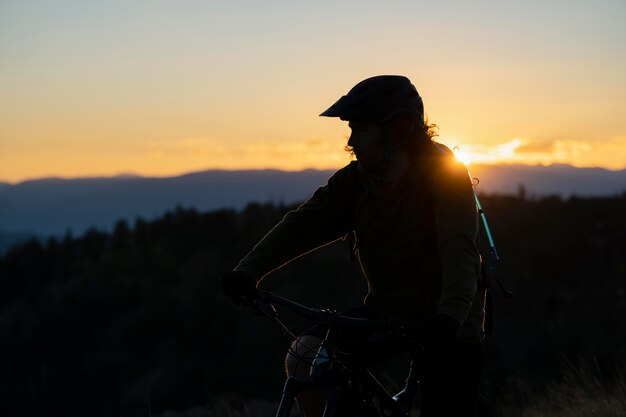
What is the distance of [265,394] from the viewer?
56.8 feet

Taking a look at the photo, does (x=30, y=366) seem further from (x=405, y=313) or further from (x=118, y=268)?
(x=405, y=313)

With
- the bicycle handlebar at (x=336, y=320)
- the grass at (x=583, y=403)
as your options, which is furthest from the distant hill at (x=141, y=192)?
the bicycle handlebar at (x=336, y=320)

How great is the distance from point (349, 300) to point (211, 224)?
6994 mm

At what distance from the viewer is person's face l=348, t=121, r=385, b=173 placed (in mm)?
4508

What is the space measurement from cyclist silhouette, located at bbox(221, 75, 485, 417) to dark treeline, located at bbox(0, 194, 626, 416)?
11204mm

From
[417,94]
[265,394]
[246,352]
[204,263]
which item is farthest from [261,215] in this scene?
[417,94]

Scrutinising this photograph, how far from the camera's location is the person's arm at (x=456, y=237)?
4.04 metres

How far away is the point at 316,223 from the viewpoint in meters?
4.79

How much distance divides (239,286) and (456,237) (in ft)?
2.80

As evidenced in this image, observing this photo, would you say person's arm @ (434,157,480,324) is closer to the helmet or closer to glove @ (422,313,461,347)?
glove @ (422,313,461,347)

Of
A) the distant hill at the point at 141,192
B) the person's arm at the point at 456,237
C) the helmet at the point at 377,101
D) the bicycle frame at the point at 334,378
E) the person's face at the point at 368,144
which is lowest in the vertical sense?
the distant hill at the point at 141,192

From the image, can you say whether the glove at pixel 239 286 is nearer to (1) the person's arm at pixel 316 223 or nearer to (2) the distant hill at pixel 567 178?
(1) the person's arm at pixel 316 223

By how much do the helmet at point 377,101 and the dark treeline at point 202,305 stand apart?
11.4m

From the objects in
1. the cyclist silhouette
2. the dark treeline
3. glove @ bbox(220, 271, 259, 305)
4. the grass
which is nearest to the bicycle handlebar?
glove @ bbox(220, 271, 259, 305)
